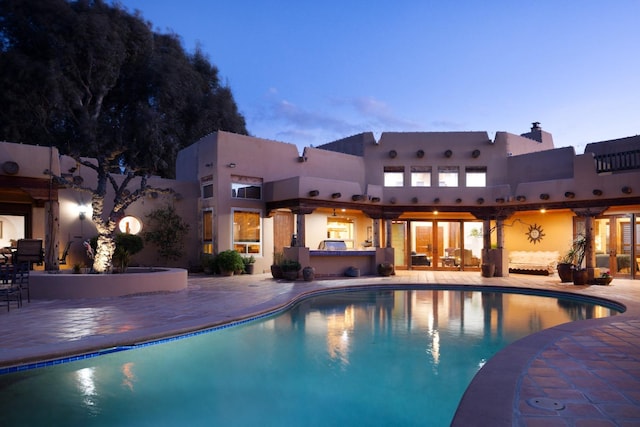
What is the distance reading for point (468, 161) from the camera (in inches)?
781

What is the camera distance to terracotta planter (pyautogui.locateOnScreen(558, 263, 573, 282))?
14.9 meters

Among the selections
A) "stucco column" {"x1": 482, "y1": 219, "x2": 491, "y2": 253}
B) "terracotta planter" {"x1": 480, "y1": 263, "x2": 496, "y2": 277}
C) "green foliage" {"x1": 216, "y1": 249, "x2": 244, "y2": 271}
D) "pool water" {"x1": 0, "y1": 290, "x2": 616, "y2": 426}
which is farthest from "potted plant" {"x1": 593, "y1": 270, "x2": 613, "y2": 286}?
"green foliage" {"x1": 216, "y1": 249, "x2": 244, "y2": 271}

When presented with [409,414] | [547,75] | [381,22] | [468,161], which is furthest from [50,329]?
[547,75]

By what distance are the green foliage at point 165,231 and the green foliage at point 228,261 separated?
1854 mm

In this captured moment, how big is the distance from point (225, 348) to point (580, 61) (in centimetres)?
2135

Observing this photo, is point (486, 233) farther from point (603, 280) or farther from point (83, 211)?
point (83, 211)

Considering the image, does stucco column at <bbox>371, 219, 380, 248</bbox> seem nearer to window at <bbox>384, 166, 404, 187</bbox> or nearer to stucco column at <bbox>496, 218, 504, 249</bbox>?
Result: window at <bbox>384, 166, 404, 187</bbox>

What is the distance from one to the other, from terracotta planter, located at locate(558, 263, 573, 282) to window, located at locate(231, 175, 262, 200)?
11075 mm

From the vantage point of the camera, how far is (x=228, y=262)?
16.2 m

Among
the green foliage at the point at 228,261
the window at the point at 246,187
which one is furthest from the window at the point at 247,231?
the green foliage at the point at 228,261

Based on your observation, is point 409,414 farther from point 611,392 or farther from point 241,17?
point 241,17

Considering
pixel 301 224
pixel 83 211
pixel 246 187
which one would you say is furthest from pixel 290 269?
pixel 83 211

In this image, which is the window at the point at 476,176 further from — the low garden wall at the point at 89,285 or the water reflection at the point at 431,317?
the low garden wall at the point at 89,285

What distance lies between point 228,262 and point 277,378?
1059 centimetres
